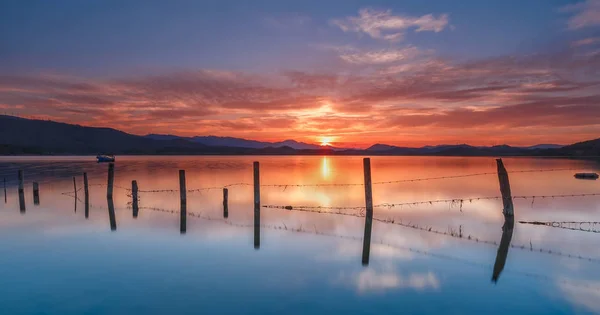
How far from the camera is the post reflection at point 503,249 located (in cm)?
1262

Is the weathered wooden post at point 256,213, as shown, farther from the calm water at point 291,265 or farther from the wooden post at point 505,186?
the wooden post at point 505,186

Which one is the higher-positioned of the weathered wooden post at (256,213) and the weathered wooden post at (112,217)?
the weathered wooden post at (256,213)

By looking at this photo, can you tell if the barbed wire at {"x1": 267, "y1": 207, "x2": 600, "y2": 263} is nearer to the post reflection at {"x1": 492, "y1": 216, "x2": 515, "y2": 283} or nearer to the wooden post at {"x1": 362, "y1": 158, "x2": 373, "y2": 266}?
the post reflection at {"x1": 492, "y1": 216, "x2": 515, "y2": 283}

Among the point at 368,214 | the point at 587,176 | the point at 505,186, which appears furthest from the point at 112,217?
the point at 587,176

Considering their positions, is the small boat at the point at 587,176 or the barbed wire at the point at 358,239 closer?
the barbed wire at the point at 358,239

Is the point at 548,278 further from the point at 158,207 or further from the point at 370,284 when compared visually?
the point at 158,207

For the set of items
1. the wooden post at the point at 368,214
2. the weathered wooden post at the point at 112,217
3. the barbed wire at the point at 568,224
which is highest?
the wooden post at the point at 368,214

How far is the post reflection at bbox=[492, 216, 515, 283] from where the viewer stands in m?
12.6

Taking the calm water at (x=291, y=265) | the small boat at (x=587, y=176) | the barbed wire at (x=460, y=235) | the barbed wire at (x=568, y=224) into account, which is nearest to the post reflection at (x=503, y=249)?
the calm water at (x=291, y=265)

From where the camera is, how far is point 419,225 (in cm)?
2097

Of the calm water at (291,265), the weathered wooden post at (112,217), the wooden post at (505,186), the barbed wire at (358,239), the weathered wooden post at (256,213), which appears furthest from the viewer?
the weathered wooden post at (112,217)

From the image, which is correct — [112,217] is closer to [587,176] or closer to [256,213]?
[256,213]

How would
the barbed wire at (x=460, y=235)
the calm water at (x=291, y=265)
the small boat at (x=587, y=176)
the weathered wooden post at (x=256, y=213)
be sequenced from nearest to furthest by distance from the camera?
the calm water at (x=291, y=265) < the barbed wire at (x=460, y=235) < the weathered wooden post at (x=256, y=213) < the small boat at (x=587, y=176)

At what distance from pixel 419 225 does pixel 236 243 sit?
10.3m
